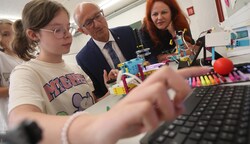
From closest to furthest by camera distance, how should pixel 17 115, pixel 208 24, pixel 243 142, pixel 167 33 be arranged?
pixel 243 142 < pixel 17 115 < pixel 167 33 < pixel 208 24

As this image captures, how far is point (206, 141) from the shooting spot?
285 millimetres

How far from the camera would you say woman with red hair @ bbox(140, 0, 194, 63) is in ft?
5.38

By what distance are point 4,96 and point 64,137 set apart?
1309mm

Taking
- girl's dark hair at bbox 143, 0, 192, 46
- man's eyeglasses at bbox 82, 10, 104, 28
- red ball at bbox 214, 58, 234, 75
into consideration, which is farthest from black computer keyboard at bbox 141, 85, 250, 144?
girl's dark hair at bbox 143, 0, 192, 46

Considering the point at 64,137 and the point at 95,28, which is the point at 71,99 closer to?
the point at 64,137

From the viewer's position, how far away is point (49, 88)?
78cm

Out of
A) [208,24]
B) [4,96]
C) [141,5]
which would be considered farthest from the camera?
[141,5]

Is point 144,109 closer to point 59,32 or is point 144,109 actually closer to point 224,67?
point 224,67

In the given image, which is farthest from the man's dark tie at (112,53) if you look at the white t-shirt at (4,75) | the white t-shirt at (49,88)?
the white t-shirt at (4,75)

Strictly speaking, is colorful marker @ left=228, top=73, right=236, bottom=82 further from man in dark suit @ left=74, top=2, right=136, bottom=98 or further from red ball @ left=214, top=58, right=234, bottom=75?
man in dark suit @ left=74, top=2, right=136, bottom=98

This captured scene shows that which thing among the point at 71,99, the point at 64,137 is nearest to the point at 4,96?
the point at 71,99

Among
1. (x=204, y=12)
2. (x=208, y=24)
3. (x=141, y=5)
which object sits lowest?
(x=208, y=24)

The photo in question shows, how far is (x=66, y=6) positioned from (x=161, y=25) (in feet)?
11.9

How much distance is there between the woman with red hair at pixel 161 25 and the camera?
64.6 inches
